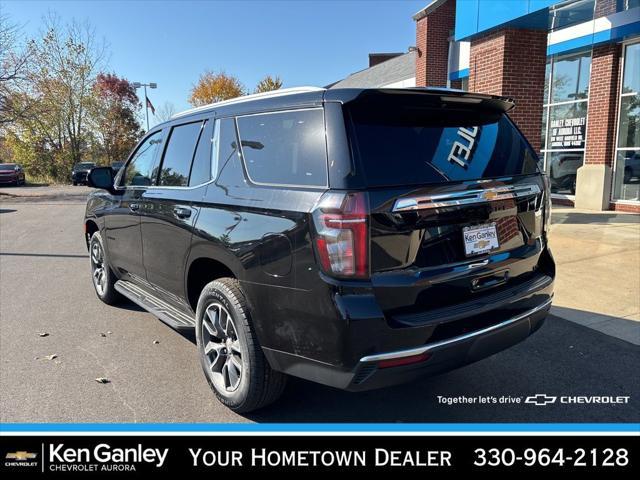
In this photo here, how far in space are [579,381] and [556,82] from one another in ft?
38.7

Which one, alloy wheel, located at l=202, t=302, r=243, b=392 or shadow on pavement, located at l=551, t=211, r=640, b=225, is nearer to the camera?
alloy wheel, located at l=202, t=302, r=243, b=392

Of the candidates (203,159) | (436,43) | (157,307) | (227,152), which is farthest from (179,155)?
(436,43)

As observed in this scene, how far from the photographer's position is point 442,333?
2.54 meters

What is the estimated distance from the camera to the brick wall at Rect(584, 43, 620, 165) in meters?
11.5

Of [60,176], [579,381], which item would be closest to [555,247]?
[579,381]

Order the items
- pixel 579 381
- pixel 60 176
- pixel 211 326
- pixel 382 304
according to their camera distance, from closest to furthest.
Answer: pixel 382 304
pixel 211 326
pixel 579 381
pixel 60 176

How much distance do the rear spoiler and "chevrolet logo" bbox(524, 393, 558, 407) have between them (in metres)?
1.94

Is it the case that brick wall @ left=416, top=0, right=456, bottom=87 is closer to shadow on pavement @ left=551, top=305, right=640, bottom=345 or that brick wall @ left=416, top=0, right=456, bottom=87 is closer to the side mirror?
shadow on pavement @ left=551, top=305, right=640, bottom=345

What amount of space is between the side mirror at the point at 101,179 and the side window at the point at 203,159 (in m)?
1.73

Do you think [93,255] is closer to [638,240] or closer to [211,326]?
[211,326]

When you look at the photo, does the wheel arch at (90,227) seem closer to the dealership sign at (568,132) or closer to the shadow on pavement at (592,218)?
the shadow on pavement at (592,218)

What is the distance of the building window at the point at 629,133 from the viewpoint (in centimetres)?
1115

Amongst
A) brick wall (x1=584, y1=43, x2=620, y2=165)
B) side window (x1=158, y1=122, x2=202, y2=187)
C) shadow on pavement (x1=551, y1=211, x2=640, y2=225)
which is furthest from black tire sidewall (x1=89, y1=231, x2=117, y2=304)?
brick wall (x1=584, y1=43, x2=620, y2=165)

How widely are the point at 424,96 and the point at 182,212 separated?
186cm
